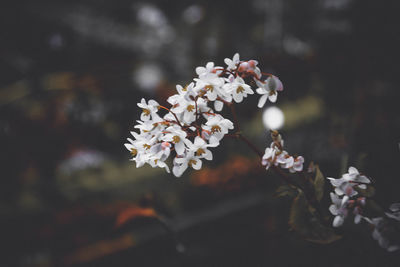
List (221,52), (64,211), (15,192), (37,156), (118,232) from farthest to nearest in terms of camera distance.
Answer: (221,52), (37,156), (15,192), (64,211), (118,232)

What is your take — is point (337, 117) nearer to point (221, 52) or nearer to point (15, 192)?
point (221, 52)

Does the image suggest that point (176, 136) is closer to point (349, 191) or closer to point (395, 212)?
point (349, 191)

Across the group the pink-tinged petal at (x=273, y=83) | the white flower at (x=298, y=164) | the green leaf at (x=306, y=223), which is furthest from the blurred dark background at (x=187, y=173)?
the pink-tinged petal at (x=273, y=83)

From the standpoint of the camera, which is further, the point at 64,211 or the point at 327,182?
the point at 64,211

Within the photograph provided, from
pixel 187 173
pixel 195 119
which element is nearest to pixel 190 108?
pixel 195 119

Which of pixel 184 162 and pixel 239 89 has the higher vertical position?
pixel 239 89

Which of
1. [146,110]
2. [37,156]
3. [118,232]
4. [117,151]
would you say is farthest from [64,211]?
[146,110]

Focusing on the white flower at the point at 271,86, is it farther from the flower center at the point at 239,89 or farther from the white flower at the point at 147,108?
the white flower at the point at 147,108
